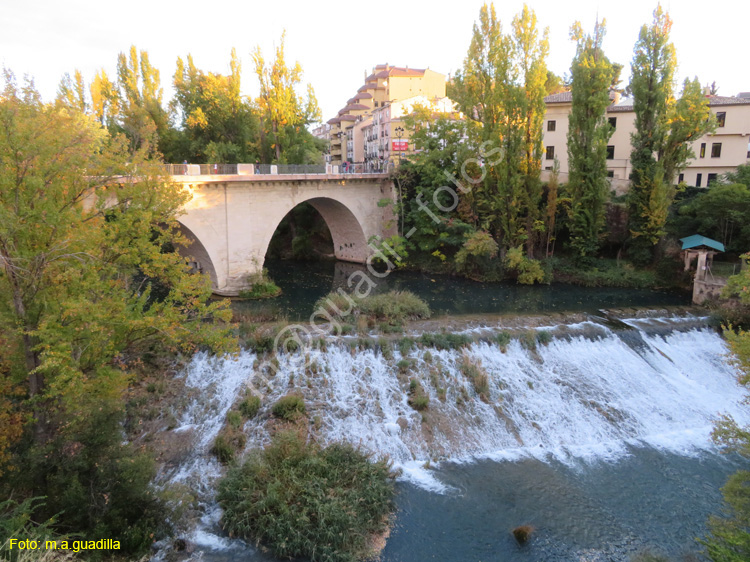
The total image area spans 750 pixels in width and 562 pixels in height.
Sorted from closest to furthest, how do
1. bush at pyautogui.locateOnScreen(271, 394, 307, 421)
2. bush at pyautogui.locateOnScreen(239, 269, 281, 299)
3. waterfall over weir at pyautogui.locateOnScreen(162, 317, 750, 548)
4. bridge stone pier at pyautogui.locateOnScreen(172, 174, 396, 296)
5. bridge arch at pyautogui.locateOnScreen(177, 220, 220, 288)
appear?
waterfall over weir at pyautogui.locateOnScreen(162, 317, 750, 548) < bush at pyautogui.locateOnScreen(271, 394, 307, 421) < bridge stone pier at pyautogui.locateOnScreen(172, 174, 396, 296) < bridge arch at pyautogui.locateOnScreen(177, 220, 220, 288) < bush at pyautogui.locateOnScreen(239, 269, 281, 299)

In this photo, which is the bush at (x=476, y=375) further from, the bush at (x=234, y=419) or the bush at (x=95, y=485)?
the bush at (x=95, y=485)

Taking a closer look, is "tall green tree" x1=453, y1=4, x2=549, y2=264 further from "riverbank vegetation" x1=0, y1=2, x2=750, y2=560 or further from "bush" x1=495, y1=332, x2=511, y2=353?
"bush" x1=495, y1=332, x2=511, y2=353

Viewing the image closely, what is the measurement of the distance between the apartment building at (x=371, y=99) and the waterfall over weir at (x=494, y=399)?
104 ft

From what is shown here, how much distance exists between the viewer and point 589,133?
24.2 m

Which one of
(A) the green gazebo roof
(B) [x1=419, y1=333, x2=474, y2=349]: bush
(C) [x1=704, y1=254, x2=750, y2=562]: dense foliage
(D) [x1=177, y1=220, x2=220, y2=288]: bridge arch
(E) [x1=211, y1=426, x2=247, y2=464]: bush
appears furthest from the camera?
(A) the green gazebo roof

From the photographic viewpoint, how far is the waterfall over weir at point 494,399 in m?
12.4

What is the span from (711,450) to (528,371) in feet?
16.0

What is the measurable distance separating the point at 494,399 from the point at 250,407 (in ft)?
21.9

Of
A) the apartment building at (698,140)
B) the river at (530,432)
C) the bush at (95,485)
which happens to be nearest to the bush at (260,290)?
the river at (530,432)

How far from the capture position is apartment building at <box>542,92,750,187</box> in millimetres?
30250

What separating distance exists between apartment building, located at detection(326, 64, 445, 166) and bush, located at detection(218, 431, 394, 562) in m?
36.3

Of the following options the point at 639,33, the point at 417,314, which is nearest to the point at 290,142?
the point at 417,314

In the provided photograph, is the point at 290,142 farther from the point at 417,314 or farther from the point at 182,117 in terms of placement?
the point at 417,314

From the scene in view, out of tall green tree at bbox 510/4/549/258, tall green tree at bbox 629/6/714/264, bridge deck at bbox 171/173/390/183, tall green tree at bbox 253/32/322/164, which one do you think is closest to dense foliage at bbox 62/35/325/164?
tall green tree at bbox 253/32/322/164
